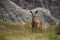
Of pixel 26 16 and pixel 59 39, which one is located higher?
pixel 59 39

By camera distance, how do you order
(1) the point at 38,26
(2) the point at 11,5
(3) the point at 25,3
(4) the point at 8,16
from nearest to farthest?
(1) the point at 38,26 < (4) the point at 8,16 < (2) the point at 11,5 < (3) the point at 25,3

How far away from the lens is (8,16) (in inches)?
1137

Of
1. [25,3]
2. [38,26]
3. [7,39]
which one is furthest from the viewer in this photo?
[25,3]

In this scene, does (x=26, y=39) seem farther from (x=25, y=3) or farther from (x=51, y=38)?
(x=25, y=3)

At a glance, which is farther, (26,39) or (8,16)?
(8,16)

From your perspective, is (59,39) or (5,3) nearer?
(59,39)

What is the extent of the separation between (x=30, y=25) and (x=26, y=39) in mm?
6665

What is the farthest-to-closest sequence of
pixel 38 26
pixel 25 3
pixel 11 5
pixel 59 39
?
1. pixel 25 3
2. pixel 11 5
3. pixel 38 26
4. pixel 59 39

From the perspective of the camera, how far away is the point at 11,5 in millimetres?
30875

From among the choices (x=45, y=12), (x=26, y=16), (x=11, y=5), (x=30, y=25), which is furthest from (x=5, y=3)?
(x=30, y=25)

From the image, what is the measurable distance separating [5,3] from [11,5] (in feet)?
2.96

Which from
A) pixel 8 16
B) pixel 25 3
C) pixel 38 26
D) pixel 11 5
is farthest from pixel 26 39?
pixel 25 3

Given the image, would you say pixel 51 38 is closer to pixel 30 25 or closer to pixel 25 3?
pixel 30 25

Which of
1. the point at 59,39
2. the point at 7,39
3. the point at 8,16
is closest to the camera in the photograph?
the point at 59,39
